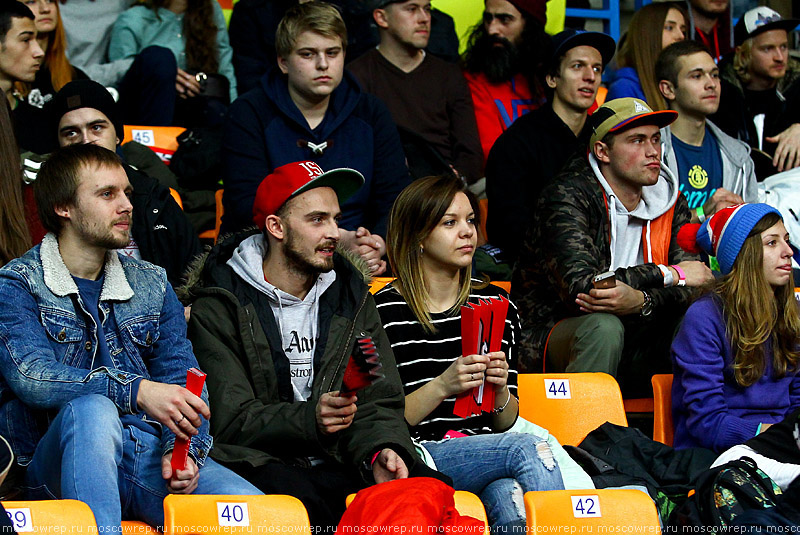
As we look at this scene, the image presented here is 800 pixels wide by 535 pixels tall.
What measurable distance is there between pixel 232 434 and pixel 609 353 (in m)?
1.55

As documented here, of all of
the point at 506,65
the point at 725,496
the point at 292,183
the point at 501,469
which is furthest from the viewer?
the point at 506,65

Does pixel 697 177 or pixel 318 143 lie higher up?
pixel 318 143

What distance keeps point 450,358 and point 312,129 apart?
1.55 m

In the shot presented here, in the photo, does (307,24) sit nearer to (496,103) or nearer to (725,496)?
(496,103)

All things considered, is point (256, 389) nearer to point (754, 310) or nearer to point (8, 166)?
point (8, 166)

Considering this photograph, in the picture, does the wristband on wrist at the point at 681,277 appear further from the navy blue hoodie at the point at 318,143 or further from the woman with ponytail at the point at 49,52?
the woman with ponytail at the point at 49,52

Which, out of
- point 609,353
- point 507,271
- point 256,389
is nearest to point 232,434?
point 256,389

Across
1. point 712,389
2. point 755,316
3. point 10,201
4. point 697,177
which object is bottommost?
point 712,389

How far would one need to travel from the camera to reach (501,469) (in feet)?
10.3

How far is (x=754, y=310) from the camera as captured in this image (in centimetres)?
363

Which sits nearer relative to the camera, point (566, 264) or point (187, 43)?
point (566, 264)

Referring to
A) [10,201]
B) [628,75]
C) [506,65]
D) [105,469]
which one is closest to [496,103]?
[506,65]

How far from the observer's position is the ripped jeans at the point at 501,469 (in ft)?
10.1

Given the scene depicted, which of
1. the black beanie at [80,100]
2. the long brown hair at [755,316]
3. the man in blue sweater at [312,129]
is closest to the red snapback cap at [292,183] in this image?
the man in blue sweater at [312,129]
